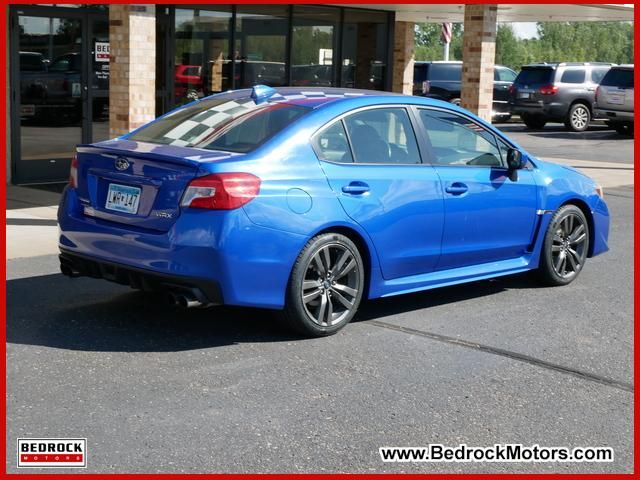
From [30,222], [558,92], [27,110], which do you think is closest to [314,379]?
[30,222]

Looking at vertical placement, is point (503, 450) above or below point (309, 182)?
below

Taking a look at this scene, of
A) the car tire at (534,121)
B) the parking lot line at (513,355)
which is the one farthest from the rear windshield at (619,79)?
the parking lot line at (513,355)

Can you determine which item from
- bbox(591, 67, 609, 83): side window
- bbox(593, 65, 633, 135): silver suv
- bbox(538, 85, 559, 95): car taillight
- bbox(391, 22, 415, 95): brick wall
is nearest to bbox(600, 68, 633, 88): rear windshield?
bbox(593, 65, 633, 135): silver suv

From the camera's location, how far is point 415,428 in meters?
4.80

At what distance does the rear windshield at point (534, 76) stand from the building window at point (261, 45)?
1329cm

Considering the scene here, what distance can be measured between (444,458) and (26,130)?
10.3 m

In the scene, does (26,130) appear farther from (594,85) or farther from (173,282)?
(594,85)

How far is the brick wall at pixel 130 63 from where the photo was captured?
10.9m

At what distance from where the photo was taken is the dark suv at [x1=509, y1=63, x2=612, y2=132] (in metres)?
28.6

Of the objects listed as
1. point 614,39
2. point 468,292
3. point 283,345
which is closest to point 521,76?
point 468,292

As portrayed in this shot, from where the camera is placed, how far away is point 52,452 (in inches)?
171

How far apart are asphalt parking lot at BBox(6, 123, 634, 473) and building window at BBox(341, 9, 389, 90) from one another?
1148 cm

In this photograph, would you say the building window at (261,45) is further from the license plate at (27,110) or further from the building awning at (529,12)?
the license plate at (27,110)

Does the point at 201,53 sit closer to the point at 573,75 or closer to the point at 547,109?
the point at 547,109
